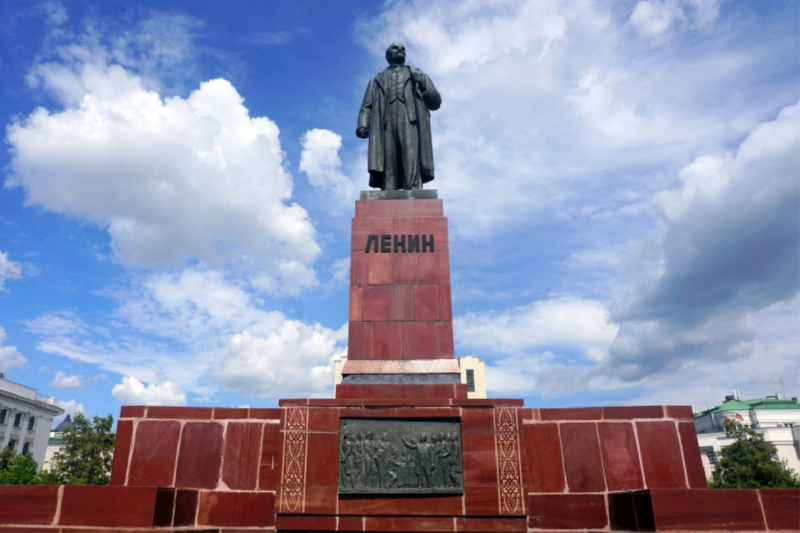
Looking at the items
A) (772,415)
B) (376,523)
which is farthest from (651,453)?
(772,415)

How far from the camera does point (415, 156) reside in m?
11.7

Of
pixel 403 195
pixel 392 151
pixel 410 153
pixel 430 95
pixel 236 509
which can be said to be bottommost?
pixel 236 509

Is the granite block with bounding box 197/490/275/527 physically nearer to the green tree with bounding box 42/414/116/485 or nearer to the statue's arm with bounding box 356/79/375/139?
the statue's arm with bounding box 356/79/375/139

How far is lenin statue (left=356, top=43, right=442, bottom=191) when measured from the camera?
1168 cm

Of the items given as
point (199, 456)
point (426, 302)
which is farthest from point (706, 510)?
point (199, 456)

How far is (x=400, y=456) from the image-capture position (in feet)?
25.5

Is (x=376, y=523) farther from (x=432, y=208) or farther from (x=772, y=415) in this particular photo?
(x=772, y=415)

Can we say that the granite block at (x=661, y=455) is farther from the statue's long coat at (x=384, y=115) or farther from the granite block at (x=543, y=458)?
the statue's long coat at (x=384, y=115)

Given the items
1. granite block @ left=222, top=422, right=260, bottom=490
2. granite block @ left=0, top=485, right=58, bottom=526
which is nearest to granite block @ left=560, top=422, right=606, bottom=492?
granite block @ left=222, top=422, right=260, bottom=490

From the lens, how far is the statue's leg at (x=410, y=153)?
37.7ft

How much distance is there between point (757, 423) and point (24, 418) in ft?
312

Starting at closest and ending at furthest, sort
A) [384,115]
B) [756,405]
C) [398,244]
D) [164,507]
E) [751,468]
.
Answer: [164,507]
[398,244]
[384,115]
[751,468]
[756,405]

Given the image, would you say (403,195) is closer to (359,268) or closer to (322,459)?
(359,268)

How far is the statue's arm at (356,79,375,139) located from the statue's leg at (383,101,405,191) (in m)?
0.44
